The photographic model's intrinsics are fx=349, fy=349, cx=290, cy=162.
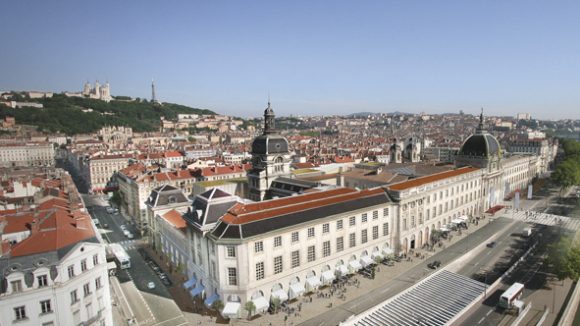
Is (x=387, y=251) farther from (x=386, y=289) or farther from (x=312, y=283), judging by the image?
(x=312, y=283)

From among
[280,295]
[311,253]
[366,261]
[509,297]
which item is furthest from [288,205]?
[509,297]

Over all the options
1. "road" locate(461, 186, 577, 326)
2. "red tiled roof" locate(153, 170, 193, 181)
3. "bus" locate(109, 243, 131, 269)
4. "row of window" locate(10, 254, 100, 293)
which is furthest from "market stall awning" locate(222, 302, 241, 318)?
"red tiled roof" locate(153, 170, 193, 181)

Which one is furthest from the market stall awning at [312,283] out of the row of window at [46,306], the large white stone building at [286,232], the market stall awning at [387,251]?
the row of window at [46,306]

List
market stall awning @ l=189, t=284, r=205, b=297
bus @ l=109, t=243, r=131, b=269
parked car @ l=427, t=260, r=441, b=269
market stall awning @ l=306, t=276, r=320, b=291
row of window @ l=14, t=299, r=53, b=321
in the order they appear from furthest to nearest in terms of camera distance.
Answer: bus @ l=109, t=243, r=131, b=269 < parked car @ l=427, t=260, r=441, b=269 < market stall awning @ l=306, t=276, r=320, b=291 < market stall awning @ l=189, t=284, r=205, b=297 < row of window @ l=14, t=299, r=53, b=321

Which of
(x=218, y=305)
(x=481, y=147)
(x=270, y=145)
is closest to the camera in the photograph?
(x=218, y=305)

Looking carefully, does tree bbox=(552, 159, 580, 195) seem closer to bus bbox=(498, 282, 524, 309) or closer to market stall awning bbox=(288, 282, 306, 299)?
bus bbox=(498, 282, 524, 309)

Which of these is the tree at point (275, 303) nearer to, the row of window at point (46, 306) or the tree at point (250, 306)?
the tree at point (250, 306)
